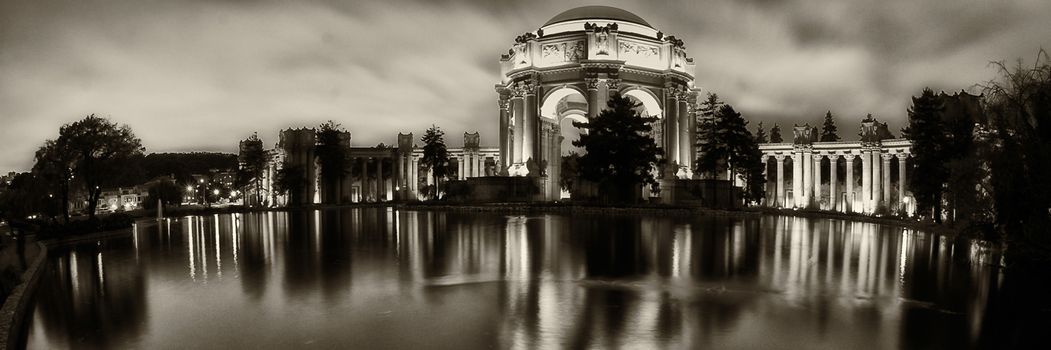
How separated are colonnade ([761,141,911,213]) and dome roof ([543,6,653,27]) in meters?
21.7

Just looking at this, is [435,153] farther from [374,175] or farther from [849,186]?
[849,186]

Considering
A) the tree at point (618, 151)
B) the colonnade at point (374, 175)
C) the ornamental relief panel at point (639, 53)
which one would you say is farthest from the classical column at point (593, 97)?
the colonnade at point (374, 175)

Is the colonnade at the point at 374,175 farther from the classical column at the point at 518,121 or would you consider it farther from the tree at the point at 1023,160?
the tree at the point at 1023,160

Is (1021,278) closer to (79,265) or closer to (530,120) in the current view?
(79,265)

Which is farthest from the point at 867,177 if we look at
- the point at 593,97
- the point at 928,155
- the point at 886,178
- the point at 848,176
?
the point at 593,97

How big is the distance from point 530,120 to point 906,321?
43.5 m

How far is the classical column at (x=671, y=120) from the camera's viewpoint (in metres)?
52.0

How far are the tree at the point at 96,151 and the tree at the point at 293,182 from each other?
33.2 metres

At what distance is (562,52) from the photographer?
5100cm

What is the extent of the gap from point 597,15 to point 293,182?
3558cm

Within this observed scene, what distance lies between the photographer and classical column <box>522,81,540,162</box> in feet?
168

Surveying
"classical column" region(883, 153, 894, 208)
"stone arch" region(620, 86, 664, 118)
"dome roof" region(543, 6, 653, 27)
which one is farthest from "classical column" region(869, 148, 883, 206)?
"dome roof" region(543, 6, 653, 27)

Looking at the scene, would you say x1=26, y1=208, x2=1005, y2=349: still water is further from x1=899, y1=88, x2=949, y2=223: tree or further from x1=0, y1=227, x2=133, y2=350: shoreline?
x1=899, y1=88, x2=949, y2=223: tree

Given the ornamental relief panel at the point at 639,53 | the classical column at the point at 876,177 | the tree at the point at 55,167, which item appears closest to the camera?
the tree at the point at 55,167
